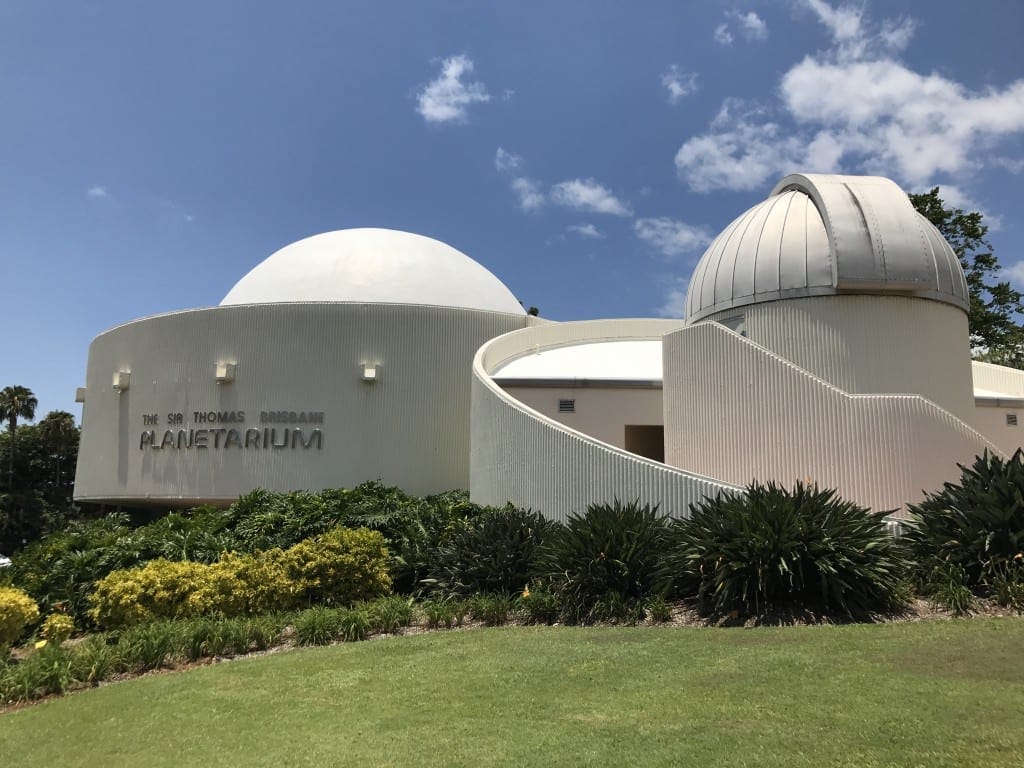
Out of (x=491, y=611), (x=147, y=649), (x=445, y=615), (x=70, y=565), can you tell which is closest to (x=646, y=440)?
(x=491, y=611)

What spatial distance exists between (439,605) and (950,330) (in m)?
9.82

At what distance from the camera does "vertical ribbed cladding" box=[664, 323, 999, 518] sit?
10.8 metres

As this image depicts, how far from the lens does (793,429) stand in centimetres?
1155

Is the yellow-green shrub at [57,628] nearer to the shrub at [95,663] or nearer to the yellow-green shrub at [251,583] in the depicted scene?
the yellow-green shrub at [251,583]

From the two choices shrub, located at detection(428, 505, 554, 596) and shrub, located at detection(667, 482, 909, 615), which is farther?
shrub, located at detection(428, 505, 554, 596)

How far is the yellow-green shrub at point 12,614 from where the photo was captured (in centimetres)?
877

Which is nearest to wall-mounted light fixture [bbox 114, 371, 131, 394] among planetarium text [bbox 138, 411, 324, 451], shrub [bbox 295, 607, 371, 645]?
planetarium text [bbox 138, 411, 324, 451]

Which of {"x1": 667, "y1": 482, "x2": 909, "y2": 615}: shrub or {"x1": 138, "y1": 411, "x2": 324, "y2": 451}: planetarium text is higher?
{"x1": 138, "y1": 411, "x2": 324, "y2": 451}: planetarium text

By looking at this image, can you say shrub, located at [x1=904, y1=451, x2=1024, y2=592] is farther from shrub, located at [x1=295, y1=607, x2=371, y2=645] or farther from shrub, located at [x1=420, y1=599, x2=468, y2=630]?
shrub, located at [x1=295, y1=607, x2=371, y2=645]

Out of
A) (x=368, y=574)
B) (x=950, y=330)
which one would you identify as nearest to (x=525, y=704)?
(x=368, y=574)

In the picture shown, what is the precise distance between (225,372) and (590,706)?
57.5ft

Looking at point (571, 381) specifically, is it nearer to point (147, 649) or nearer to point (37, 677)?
point (147, 649)

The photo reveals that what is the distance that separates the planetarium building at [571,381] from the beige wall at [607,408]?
44 millimetres

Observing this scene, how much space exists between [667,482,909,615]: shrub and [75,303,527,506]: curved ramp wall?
41.0 ft
